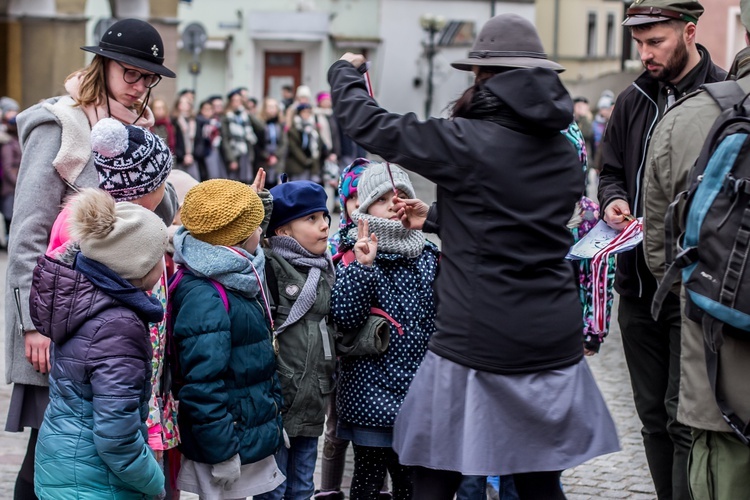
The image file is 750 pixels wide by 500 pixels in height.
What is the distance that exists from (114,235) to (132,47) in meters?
0.99

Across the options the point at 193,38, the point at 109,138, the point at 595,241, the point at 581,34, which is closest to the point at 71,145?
the point at 109,138

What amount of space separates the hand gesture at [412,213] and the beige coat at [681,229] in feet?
2.67

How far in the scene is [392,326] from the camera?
4.85 metres

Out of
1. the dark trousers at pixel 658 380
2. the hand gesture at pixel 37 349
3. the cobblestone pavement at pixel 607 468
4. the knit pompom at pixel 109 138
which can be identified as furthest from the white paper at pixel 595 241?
the hand gesture at pixel 37 349

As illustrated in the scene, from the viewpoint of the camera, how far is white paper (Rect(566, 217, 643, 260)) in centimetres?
481

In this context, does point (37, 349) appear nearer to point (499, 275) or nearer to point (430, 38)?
point (499, 275)

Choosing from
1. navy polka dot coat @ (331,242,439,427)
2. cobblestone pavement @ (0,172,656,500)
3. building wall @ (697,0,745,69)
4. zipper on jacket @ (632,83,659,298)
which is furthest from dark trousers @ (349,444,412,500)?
building wall @ (697,0,745,69)

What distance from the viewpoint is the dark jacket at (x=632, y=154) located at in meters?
4.87

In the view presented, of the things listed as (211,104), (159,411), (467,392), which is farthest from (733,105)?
(211,104)

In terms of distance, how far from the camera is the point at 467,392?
380cm

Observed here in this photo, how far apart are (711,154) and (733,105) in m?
0.24

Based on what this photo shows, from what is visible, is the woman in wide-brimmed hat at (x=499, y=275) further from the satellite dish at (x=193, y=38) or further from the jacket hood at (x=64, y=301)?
the satellite dish at (x=193, y=38)

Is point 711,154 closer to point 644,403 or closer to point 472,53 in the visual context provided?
point 472,53

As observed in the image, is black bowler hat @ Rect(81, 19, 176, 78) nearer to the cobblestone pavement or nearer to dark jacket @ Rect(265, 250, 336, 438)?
dark jacket @ Rect(265, 250, 336, 438)
